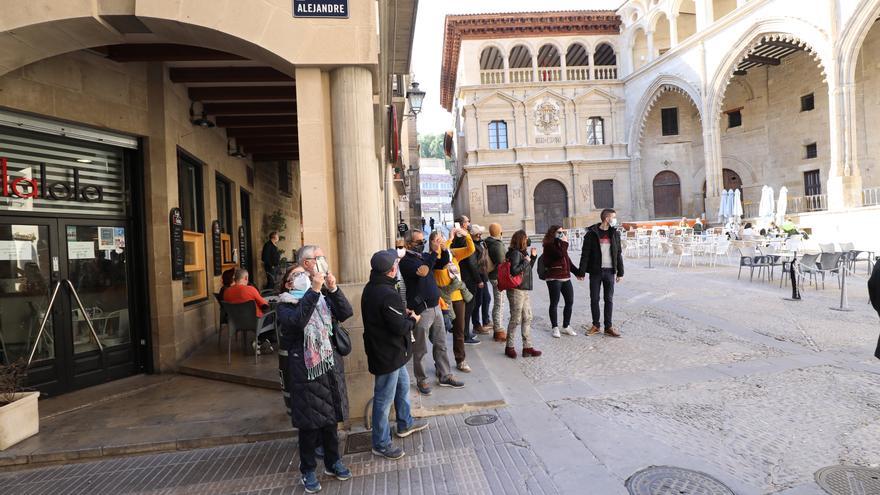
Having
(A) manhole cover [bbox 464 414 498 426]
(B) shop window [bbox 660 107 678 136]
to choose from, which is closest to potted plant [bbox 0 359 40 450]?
(A) manhole cover [bbox 464 414 498 426]

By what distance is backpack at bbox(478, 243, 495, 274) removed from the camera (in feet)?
23.9

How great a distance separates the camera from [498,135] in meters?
33.1

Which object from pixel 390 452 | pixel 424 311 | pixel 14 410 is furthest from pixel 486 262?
pixel 14 410

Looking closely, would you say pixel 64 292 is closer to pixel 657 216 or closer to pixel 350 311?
pixel 350 311

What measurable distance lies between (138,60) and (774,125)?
33.6 metres

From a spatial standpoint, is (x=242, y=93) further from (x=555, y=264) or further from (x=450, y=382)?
(x=450, y=382)

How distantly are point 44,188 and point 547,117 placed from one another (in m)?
30.8

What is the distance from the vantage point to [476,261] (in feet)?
23.6

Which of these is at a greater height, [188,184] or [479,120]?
[479,120]

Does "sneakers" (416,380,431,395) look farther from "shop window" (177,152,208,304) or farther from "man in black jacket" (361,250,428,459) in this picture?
"shop window" (177,152,208,304)

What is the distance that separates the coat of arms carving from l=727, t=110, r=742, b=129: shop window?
1100cm

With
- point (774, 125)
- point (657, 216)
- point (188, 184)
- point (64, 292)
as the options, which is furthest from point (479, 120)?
point (64, 292)

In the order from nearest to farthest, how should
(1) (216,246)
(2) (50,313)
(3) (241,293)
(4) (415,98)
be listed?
(2) (50,313), (3) (241,293), (1) (216,246), (4) (415,98)

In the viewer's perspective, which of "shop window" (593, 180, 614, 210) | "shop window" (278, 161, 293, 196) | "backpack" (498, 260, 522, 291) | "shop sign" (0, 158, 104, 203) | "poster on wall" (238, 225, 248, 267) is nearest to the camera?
"shop sign" (0, 158, 104, 203)
